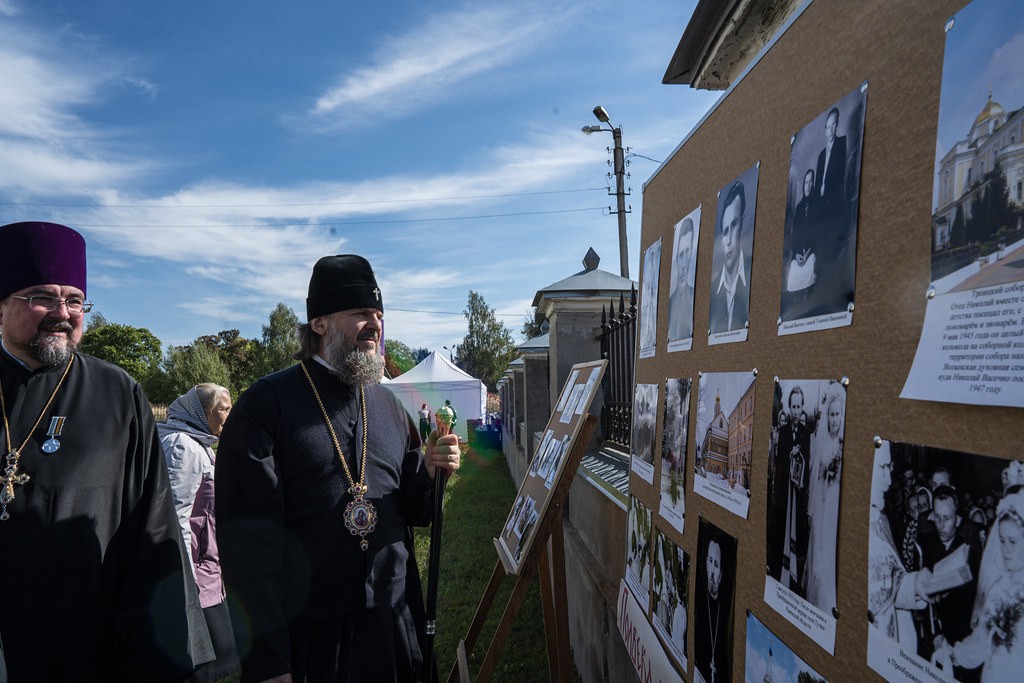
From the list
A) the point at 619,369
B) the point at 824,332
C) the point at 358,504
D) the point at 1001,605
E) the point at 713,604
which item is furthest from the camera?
the point at 619,369

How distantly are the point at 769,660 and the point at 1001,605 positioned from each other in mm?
686

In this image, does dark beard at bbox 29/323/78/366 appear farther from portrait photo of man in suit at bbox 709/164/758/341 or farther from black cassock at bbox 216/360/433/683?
portrait photo of man in suit at bbox 709/164/758/341

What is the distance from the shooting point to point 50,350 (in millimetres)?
2475

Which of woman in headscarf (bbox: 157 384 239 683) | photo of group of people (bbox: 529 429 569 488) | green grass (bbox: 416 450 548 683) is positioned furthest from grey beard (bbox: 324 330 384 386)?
green grass (bbox: 416 450 548 683)

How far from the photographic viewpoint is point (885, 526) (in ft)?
3.65

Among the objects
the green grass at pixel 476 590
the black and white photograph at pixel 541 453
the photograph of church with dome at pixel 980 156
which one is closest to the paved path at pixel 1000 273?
the photograph of church with dome at pixel 980 156

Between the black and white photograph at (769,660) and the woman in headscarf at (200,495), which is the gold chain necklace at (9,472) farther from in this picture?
the black and white photograph at (769,660)

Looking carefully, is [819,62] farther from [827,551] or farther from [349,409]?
[349,409]

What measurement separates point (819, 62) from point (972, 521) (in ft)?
3.13

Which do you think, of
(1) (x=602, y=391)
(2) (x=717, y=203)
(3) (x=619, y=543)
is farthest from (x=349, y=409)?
(1) (x=602, y=391)

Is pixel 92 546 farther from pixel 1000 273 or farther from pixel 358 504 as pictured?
pixel 1000 273

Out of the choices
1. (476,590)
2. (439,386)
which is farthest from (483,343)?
(476,590)

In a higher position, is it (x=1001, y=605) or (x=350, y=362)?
(x=350, y=362)

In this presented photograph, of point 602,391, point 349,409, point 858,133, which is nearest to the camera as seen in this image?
point 858,133
